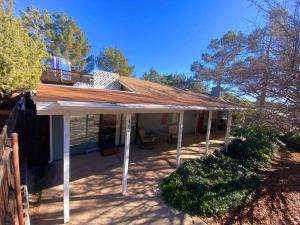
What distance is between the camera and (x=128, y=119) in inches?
206

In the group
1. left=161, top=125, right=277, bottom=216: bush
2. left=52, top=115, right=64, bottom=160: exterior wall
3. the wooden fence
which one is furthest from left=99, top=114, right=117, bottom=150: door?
the wooden fence

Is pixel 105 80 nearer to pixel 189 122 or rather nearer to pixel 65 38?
pixel 189 122

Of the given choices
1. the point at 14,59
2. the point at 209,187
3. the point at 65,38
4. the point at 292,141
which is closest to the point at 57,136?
the point at 14,59

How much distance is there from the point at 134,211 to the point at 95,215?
937 mm

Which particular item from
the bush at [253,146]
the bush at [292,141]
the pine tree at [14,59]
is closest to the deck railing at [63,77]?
the pine tree at [14,59]

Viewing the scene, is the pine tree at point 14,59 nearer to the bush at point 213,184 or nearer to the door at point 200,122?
the bush at point 213,184

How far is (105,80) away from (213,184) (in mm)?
7962

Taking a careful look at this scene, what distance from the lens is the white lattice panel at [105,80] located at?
11.0 meters

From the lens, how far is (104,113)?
4.95 meters

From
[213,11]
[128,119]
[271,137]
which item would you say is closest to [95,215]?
[128,119]

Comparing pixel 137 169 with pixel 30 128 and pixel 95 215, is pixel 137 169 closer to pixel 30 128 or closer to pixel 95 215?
pixel 95 215

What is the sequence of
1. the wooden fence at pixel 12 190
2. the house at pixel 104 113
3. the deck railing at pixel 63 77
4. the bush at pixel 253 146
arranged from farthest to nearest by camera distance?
the deck railing at pixel 63 77, the bush at pixel 253 146, the house at pixel 104 113, the wooden fence at pixel 12 190

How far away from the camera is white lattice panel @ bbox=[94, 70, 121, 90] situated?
1096 cm

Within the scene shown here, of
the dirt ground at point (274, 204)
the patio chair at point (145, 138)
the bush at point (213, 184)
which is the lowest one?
the dirt ground at point (274, 204)
